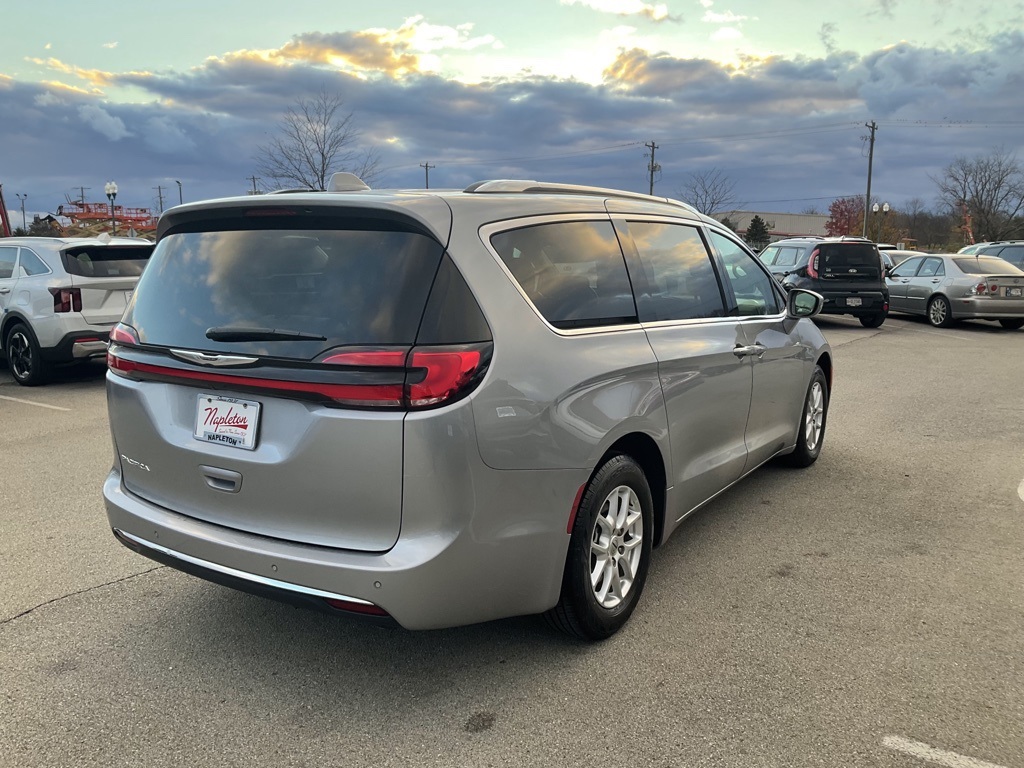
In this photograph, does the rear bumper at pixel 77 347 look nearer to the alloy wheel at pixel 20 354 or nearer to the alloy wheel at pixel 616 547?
the alloy wheel at pixel 20 354

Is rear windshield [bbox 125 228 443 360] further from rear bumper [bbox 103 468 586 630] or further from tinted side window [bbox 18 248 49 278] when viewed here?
tinted side window [bbox 18 248 49 278]

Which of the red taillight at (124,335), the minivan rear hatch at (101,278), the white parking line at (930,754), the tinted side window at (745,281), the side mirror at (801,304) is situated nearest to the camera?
the white parking line at (930,754)

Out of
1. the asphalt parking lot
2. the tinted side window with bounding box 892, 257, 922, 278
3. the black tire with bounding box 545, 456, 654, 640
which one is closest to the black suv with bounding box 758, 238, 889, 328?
the tinted side window with bounding box 892, 257, 922, 278

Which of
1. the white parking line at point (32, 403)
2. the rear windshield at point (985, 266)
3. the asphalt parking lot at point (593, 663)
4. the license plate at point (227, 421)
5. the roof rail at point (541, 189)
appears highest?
the roof rail at point (541, 189)

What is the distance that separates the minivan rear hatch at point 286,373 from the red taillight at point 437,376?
0.05 m

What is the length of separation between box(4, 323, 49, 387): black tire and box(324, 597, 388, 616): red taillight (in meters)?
8.01

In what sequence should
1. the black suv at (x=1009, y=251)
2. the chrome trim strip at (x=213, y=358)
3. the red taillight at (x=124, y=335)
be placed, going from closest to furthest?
the chrome trim strip at (x=213, y=358) → the red taillight at (x=124, y=335) → the black suv at (x=1009, y=251)

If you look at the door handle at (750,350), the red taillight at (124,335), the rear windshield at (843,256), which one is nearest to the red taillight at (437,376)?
the red taillight at (124,335)

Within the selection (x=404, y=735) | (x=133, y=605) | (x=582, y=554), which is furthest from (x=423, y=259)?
(x=133, y=605)

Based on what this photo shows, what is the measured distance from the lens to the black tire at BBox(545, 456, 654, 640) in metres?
3.01

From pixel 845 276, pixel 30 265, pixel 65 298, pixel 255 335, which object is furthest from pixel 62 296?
pixel 845 276

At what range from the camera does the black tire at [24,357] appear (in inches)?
356

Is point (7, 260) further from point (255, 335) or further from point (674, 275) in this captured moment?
point (674, 275)

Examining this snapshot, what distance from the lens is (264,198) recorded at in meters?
2.96
